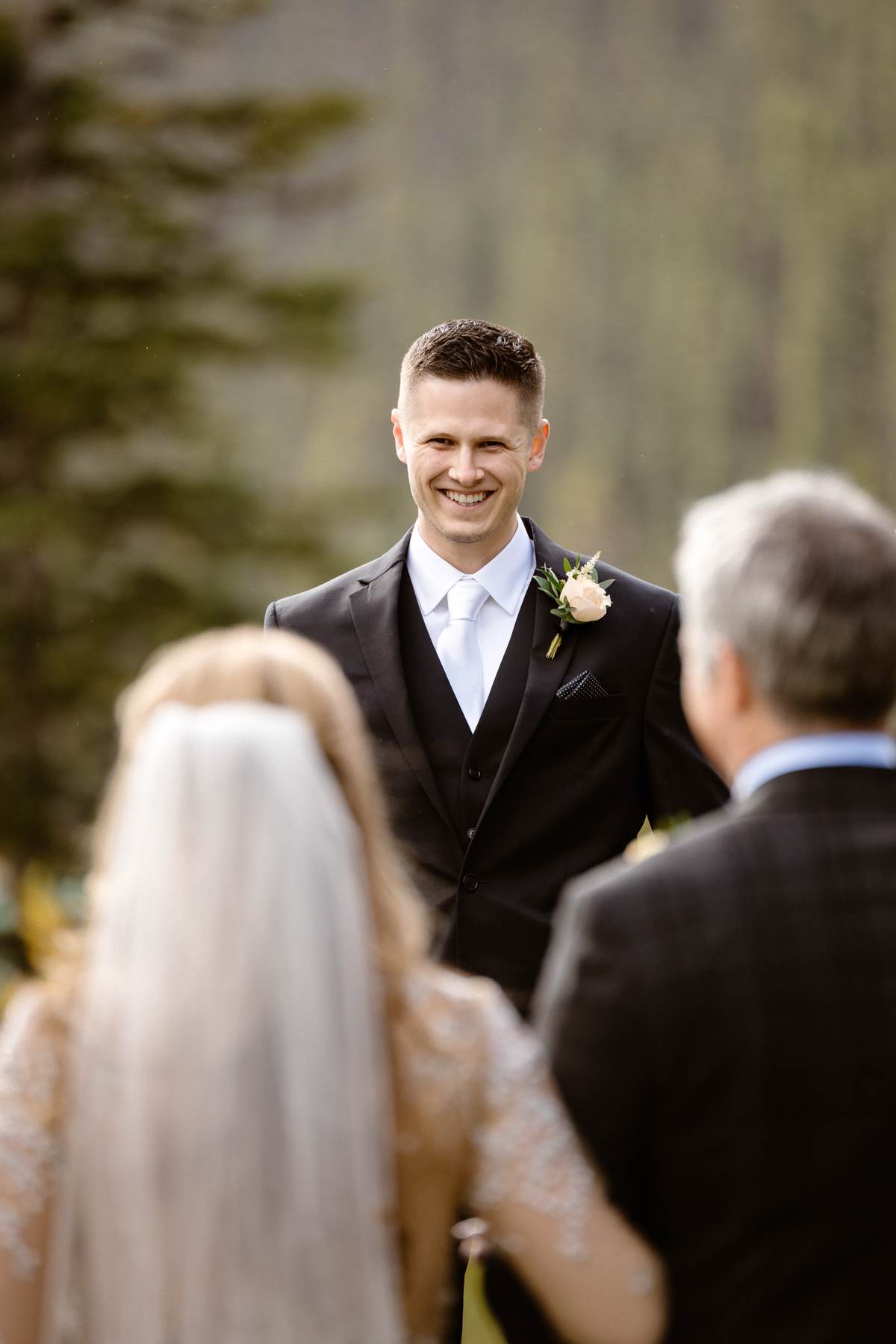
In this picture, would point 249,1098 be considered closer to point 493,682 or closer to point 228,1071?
point 228,1071

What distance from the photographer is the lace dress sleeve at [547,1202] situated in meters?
1.43

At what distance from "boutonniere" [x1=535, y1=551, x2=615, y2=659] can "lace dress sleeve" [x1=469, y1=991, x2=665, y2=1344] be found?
1.60 m

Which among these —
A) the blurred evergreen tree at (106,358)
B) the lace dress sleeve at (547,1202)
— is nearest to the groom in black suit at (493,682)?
the lace dress sleeve at (547,1202)

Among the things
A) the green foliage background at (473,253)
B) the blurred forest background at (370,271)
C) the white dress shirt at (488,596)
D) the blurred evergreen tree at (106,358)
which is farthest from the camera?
the green foliage background at (473,253)

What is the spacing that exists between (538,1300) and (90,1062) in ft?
1.78

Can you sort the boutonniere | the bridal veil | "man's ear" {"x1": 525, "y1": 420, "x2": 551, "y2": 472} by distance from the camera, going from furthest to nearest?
"man's ear" {"x1": 525, "y1": 420, "x2": 551, "y2": 472}
the boutonniere
the bridal veil

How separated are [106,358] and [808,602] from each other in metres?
10.3

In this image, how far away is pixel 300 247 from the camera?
18.3m

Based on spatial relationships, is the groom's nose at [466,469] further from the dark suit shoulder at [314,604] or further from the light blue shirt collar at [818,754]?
the light blue shirt collar at [818,754]

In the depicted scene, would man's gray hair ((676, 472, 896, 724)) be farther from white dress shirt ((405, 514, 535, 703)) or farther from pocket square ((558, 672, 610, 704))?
white dress shirt ((405, 514, 535, 703))

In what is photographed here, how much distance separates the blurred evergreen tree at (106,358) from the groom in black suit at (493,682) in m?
7.80

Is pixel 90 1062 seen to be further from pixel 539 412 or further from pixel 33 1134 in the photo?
pixel 539 412

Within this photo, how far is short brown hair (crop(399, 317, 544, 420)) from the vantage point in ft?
10.0

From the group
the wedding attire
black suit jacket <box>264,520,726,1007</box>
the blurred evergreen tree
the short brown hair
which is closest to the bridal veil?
the wedding attire
